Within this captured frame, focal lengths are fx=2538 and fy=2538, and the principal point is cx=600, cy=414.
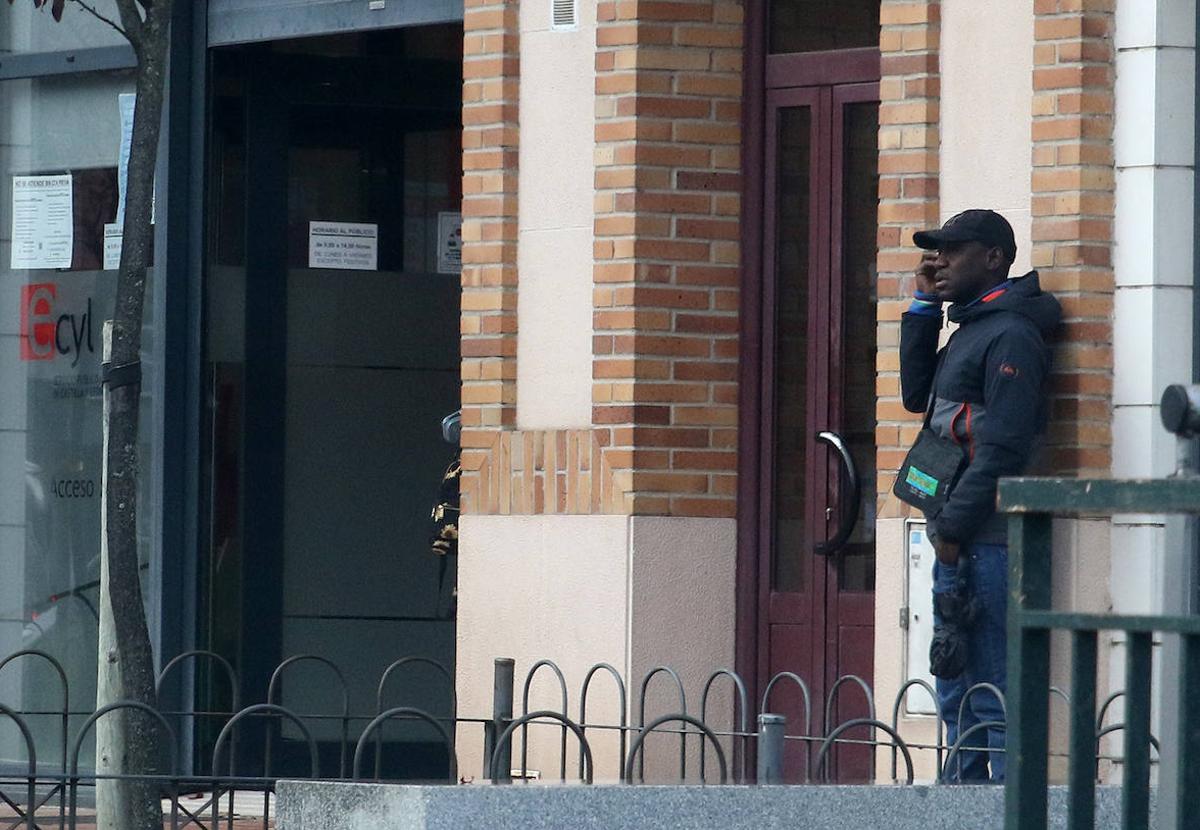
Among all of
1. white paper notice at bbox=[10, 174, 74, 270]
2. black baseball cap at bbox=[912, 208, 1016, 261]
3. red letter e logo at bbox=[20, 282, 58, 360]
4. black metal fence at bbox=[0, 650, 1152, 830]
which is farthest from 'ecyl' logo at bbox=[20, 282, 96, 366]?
black baseball cap at bbox=[912, 208, 1016, 261]

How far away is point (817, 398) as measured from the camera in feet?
27.2

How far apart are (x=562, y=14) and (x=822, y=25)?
2.83 ft

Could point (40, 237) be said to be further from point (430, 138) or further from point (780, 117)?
point (780, 117)

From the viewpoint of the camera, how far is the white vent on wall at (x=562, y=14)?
8.43m

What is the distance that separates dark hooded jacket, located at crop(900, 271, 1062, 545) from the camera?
687 cm

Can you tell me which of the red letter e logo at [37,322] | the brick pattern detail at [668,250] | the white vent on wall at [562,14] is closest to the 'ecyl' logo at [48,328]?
the red letter e logo at [37,322]

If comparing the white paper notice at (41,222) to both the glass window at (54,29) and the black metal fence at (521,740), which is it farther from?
the black metal fence at (521,740)

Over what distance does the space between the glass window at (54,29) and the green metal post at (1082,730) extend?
23.5 feet

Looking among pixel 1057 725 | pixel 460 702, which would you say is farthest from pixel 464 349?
pixel 1057 725

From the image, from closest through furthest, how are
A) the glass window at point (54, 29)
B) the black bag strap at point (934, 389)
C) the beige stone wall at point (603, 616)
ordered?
the black bag strap at point (934, 389), the beige stone wall at point (603, 616), the glass window at point (54, 29)

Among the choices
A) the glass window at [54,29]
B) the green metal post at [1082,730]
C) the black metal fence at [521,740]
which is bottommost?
the black metal fence at [521,740]

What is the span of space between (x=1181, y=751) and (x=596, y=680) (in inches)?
203

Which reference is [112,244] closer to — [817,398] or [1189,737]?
[817,398]

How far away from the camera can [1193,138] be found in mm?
7148
